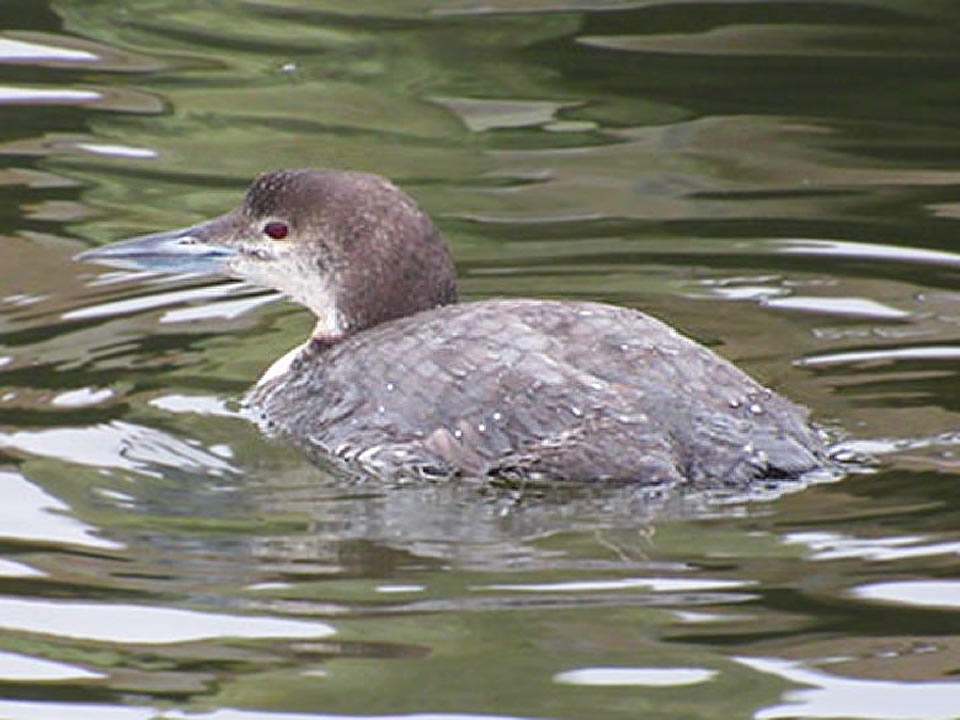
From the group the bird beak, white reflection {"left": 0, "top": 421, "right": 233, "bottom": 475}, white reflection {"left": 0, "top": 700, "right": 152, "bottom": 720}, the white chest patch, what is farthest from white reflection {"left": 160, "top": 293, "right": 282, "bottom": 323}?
white reflection {"left": 0, "top": 700, "right": 152, "bottom": 720}

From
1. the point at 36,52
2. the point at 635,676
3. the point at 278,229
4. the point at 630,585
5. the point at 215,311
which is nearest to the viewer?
the point at 635,676

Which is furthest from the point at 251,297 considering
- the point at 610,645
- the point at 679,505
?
the point at 610,645

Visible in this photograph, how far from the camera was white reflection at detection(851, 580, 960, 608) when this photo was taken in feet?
19.8

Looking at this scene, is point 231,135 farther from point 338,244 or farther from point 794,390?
point 794,390

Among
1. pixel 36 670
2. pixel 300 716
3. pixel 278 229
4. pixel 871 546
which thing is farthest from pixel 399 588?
pixel 278 229

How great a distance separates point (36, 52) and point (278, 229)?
373cm

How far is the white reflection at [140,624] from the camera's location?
19.5 feet

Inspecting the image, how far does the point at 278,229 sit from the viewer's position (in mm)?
8031

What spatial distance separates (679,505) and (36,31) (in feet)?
18.8

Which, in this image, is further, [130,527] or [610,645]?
Answer: [130,527]

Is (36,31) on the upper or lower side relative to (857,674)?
upper

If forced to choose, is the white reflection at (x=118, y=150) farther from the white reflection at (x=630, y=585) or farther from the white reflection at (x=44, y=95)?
the white reflection at (x=630, y=585)

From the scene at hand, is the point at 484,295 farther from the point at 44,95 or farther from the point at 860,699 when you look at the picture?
the point at 860,699

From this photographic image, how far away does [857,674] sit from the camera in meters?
5.70
